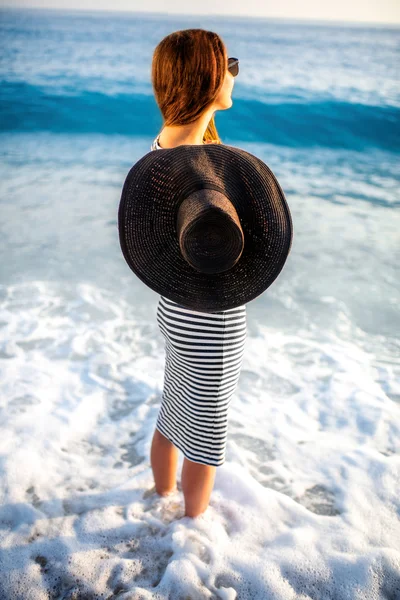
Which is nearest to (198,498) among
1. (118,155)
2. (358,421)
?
(358,421)

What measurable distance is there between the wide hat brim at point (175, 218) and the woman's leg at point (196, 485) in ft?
2.63

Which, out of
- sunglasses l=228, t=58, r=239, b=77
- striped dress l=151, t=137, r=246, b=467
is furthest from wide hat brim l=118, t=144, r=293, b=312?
sunglasses l=228, t=58, r=239, b=77

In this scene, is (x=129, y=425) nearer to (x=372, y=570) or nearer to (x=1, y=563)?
(x=1, y=563)

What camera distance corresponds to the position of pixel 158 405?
3.11 meters

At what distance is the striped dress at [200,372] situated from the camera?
1.62 metres

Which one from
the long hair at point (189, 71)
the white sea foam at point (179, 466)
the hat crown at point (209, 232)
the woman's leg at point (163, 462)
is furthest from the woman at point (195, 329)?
the white sea foam at point (179, 466)

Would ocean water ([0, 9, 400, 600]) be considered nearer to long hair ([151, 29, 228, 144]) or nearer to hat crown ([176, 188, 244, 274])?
hat crown ([176, 188, 244, 274])

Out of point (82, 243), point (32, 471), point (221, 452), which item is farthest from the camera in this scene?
point (82, 243)

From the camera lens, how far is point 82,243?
5629 millimetres

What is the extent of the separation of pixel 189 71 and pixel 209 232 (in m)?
0.62

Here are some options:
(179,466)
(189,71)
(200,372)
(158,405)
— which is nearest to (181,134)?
(189,71)

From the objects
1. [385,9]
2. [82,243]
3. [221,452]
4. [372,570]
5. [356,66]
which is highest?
[385,9]

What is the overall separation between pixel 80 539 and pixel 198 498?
57 cm

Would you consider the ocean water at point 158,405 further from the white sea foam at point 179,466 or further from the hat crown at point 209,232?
the hat crown at point 209,232
